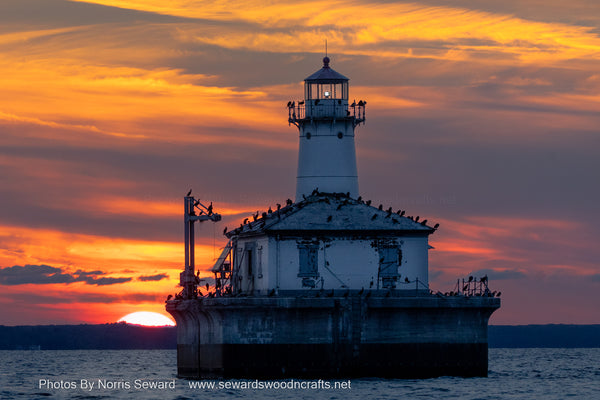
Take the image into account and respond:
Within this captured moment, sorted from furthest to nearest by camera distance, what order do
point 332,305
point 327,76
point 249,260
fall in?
point 327,76
point 249,260
point 332,305

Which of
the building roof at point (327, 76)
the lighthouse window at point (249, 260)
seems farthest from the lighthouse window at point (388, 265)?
the building roof at point (327, 76)

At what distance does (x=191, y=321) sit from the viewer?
75312mm

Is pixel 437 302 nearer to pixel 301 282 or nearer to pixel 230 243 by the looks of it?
pixel 301 282

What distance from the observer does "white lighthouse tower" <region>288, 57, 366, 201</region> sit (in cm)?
7644

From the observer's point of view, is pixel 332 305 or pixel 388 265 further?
pixel 388 265

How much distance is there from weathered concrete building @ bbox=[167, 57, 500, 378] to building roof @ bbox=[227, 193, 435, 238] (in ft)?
0.23

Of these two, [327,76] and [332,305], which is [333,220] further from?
[327,76]

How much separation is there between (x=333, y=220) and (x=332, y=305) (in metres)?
5.67

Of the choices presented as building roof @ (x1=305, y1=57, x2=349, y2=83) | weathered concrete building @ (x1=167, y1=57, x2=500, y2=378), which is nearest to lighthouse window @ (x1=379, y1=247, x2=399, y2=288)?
weathered concrete building @ (x1=167, y1=57, x2=500, y2=378)

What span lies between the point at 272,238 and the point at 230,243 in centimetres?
772

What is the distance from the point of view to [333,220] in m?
70.4

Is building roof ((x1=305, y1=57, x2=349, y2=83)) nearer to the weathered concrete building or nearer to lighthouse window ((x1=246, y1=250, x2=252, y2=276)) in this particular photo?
the weathered concrete building

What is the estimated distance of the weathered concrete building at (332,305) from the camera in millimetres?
66438

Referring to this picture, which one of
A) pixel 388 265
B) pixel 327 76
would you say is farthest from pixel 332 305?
pixel 327 76
